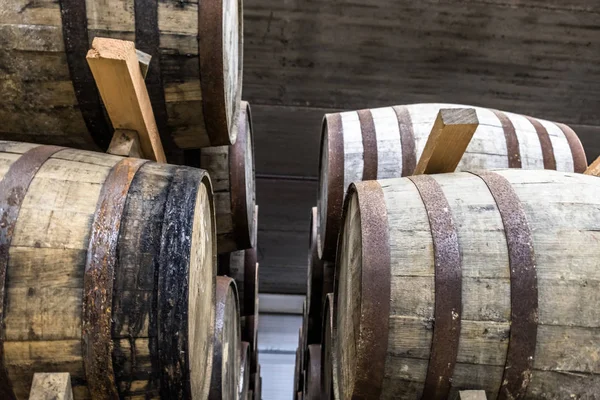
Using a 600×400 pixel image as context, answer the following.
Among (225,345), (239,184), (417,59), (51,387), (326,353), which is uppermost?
(417,59)

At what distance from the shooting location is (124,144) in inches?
68.4

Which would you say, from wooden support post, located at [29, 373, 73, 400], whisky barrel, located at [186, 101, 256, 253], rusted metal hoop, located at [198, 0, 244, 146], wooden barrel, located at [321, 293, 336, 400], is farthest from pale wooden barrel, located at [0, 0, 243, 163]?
wooden barrel, located at [321, 293, 336, 400]

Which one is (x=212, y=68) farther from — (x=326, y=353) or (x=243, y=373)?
(x=243, y=373)

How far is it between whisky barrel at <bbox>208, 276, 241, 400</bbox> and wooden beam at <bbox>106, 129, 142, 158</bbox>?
0.81m

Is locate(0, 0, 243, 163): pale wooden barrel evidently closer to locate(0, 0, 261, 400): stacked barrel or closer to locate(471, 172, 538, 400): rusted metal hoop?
locate(0, 0, 261, 400): stacked barrel

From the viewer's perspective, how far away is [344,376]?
5.95 feet

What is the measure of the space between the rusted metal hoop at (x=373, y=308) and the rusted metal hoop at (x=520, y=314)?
13.8 inches

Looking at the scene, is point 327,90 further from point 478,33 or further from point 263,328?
point 263,328

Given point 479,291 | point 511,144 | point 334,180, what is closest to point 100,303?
point 479,291

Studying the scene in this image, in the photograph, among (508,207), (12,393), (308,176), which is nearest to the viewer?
(12,393)

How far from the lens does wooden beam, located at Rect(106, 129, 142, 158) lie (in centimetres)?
172

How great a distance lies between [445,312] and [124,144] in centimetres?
120

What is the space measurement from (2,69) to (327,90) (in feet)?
12.2

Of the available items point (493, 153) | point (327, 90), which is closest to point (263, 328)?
point (327, 90)
